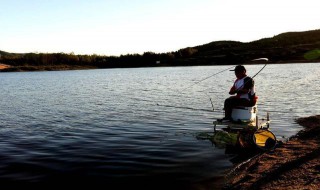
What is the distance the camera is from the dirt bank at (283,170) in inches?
310

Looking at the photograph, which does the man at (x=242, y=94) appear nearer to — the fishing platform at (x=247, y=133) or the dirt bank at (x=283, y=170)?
the fishing platform at (x=247, y=133)

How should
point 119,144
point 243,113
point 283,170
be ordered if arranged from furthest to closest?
point 119,144
point 243,113
point 283,170

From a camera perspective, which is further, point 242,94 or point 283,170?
point 242,94

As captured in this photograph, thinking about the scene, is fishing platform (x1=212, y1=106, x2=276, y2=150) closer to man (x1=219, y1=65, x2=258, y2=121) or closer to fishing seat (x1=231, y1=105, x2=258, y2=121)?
fishing seat (x1=231, y1=105, x2=258, y2=121)

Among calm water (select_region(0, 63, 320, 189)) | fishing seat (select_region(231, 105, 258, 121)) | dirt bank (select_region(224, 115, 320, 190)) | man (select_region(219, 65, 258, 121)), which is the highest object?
man (select_region(219, 65, 258, 121))

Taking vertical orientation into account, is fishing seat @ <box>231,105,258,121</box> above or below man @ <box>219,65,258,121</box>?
below

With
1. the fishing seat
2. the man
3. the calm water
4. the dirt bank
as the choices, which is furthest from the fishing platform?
the calm water

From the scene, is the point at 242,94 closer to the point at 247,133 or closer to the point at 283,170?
the point at 247,133

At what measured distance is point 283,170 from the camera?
8.76 metres

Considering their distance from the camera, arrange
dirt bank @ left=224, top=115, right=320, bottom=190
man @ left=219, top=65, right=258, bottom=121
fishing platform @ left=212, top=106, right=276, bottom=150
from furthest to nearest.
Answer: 1. man @ left=219, top=65, right=258, bottom=121
2. fishing platform @ left=212, top=106, right=276, bottom=150
3. dirt bank @ left=224, top=115, right=320, bottom=190

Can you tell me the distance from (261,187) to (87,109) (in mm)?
17642

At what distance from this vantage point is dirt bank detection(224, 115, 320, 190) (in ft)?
25.8

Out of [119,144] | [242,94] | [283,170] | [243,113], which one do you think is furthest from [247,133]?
[119,144]

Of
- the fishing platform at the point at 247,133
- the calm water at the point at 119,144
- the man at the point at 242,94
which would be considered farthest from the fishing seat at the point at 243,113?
the calm water at the point at 119,144
